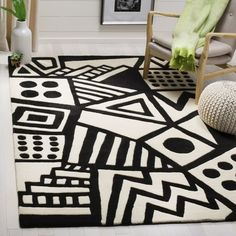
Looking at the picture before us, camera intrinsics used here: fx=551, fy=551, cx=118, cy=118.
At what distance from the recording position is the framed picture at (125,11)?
16.6 feet

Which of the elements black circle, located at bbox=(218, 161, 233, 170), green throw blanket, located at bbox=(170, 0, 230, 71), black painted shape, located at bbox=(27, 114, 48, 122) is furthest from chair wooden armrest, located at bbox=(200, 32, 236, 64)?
black painted shape, located at bbox=(27, 114, 48, 122)

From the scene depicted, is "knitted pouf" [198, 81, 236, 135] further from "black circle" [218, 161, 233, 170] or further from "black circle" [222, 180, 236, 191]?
"black circle" [222, 180, 236, 191]

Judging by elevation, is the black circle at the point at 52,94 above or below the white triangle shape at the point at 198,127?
above

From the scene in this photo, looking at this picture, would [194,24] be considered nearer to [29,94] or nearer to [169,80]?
[169,80]

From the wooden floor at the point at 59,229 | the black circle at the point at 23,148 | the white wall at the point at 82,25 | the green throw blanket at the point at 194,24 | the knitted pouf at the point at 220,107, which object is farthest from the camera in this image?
the white wall at the point at 82,25

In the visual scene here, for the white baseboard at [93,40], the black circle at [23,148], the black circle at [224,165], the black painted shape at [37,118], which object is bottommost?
the black circle at [23,148]

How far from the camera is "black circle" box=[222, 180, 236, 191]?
3.10m

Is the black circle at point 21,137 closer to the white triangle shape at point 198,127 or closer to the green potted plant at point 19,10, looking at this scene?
the white triangle shape at point 198,127

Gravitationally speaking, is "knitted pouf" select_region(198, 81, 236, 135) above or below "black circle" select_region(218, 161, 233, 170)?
above

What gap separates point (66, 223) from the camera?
2.71 metres

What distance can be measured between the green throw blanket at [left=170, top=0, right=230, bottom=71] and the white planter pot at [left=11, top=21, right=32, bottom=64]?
3.97ft

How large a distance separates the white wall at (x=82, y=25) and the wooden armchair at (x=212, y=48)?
0.87 m

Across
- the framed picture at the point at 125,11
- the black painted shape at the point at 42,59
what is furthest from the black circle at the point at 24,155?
the framed picture at the point at 125,11

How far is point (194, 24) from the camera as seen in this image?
14.3 feet
